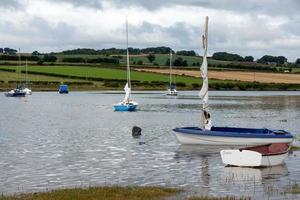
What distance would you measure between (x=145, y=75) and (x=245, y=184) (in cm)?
15290

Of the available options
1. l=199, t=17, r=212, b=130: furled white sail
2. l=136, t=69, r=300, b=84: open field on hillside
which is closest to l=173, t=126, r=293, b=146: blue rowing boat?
l=199, t=17, r=212, b=130: furled white sail

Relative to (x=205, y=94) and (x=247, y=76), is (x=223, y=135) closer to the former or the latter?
(x=205, y=94)

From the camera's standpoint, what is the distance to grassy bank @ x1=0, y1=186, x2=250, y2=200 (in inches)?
830

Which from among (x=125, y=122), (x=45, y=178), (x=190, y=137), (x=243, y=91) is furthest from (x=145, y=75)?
(x=45, y=178)

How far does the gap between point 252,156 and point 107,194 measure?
10438mm

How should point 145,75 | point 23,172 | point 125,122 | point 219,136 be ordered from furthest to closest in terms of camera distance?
point 145,75, point 125,122, point 219,136, point 23,172

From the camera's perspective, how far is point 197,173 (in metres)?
29.1

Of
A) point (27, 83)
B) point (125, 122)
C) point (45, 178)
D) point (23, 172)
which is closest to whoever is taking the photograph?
point (45, 178)

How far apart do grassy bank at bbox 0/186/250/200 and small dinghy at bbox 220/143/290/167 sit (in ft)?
23.3

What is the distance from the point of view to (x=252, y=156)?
29859 mm

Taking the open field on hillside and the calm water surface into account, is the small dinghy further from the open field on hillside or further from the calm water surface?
the open field on hillside

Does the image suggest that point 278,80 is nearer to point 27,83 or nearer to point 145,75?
point 145,75

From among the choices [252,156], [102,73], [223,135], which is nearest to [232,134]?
[223,135]

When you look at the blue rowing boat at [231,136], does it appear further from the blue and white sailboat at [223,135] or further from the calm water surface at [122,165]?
the calm water surface at [122,165]
